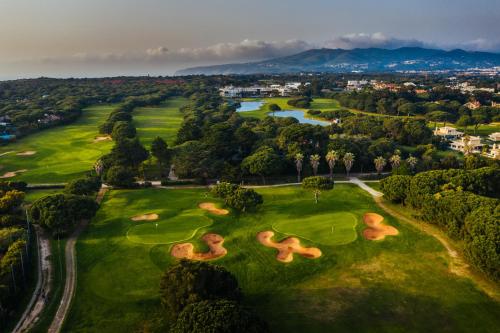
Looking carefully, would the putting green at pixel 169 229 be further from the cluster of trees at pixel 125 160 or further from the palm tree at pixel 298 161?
the palm tree at pixel 298 161

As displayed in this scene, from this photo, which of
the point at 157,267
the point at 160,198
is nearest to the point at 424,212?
the point at 157,267

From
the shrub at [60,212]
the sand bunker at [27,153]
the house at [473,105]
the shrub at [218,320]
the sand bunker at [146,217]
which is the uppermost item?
the house at [473,105]

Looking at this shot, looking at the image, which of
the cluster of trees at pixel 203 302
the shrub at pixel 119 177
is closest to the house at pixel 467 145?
the shrub at pixel 119 177

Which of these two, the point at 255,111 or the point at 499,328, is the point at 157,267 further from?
the point at 255,111

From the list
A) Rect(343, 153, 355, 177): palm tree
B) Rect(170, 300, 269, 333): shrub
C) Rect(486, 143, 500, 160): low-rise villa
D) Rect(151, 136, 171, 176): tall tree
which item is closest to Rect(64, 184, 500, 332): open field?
Rect(170, 300, 269, 333): shrub

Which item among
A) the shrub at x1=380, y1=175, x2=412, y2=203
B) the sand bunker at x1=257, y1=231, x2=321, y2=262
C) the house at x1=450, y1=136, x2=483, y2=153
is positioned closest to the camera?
the sand bunker at x1=257, y1=231, x2=321, y2=262

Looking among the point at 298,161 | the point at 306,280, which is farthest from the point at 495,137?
the point at 306,280

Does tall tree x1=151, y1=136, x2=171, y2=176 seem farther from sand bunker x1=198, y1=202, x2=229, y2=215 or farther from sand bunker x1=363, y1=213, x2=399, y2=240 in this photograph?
sand bunker x1=363, y1=213, x2=399, y2=240
